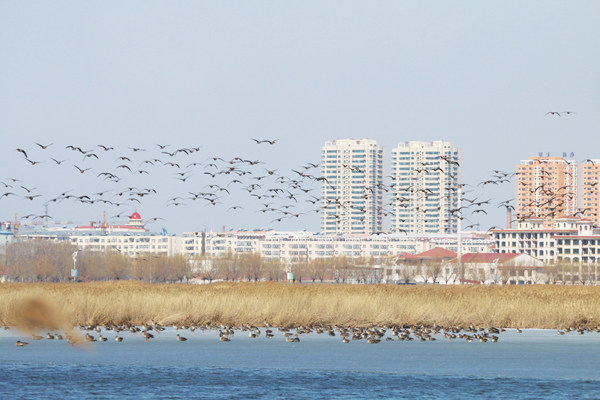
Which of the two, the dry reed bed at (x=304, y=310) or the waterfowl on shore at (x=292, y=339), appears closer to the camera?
the waterfowl on shore at (x=292, y=339)

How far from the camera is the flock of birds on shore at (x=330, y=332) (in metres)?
31.3

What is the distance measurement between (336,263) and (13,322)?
150362mm

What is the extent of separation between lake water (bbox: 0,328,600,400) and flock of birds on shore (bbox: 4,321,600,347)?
43 centimetres

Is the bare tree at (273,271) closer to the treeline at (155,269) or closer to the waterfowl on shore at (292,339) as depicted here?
the treeline at (155,269)

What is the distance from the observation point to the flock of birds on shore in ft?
103

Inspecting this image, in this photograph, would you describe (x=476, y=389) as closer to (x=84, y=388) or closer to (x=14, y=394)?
(x=84, y=388)

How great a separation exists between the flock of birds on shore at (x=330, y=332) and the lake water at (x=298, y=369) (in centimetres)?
43

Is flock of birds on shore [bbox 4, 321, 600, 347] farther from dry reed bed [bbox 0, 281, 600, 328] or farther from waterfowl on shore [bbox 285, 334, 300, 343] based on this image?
dry reed bed [bbox 0, 281, 600, 328]

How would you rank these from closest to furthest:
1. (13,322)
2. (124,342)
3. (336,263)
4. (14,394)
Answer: (14,394) → (124,342) → (13,322) → (336,263)

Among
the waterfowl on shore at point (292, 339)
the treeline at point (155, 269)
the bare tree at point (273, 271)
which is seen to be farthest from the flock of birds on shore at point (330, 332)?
the bare tree at point (273, 271)

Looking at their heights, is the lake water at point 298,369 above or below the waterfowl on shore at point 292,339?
below

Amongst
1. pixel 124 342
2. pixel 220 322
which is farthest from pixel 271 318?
pixel 124 342

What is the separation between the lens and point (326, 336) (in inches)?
1313

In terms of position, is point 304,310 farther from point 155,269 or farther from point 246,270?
point 246,270
